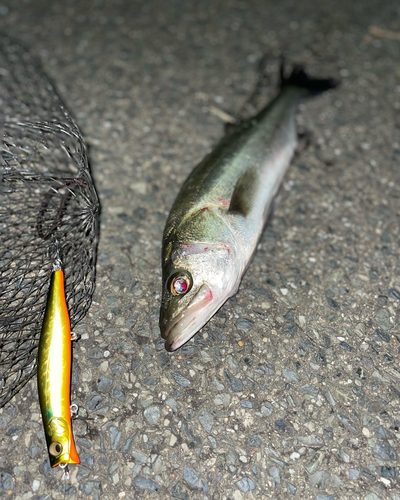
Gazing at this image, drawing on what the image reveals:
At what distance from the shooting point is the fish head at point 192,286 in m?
2.54

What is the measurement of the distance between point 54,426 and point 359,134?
144 inches

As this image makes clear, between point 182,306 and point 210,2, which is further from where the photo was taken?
point 210,2

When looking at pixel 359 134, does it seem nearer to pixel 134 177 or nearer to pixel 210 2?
pixel 134 177

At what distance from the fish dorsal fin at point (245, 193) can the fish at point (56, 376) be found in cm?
127

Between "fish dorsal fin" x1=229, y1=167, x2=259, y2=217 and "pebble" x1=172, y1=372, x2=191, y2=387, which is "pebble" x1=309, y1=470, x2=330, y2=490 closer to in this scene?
"pebble" x1=172, y1=372, x2=191, y2=387

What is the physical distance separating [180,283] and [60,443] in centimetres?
106

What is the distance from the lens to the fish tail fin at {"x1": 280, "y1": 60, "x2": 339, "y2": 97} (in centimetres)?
432

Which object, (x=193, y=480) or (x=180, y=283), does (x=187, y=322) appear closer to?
(x=180, y=283)

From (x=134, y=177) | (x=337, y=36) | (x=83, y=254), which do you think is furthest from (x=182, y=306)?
(x=337, y=36)

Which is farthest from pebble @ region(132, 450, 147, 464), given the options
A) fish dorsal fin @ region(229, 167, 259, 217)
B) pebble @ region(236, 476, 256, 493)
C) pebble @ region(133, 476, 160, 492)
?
fish dorsal fin @ region(229, 167, 259, 217)

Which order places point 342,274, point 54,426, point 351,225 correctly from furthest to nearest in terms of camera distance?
1. point 351,225
2. point 342,274
3. point 54,426

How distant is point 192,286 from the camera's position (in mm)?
2602

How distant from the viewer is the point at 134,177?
3.75 meters

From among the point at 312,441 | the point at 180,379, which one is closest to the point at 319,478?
the point at 312,441
